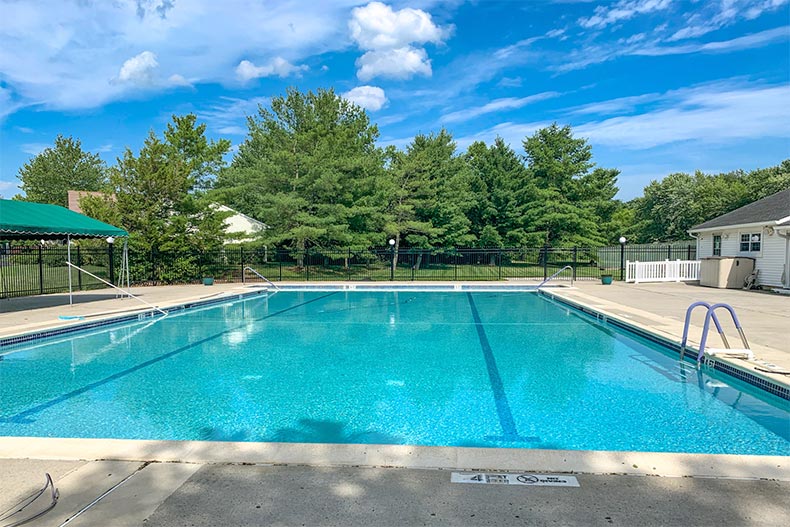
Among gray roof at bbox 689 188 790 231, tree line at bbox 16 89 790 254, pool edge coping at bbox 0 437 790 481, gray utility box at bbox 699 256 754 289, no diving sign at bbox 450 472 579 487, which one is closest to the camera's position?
no diving sign at bbox 450 472 579 487

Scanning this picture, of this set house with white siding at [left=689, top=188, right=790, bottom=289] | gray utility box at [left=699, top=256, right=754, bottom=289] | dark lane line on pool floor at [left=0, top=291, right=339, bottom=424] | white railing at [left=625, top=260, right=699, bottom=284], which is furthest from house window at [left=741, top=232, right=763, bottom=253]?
dark lane line on pool floor at [left=0, top=291, right=339, bottom=424]

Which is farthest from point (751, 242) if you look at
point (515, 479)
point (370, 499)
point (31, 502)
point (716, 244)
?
point (31, 502)

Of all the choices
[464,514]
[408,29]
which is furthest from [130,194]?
[464,514]

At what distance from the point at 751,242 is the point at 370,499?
1798 cm

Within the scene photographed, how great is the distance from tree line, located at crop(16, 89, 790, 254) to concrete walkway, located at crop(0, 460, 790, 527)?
1608cm

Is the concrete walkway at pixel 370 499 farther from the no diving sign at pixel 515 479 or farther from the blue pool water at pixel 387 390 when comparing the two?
the blue pool water at pixel 387 390

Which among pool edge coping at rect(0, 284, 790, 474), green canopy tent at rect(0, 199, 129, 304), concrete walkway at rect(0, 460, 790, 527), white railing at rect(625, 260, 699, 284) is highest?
green canopy tent at rect(0, 199, 129, 304)

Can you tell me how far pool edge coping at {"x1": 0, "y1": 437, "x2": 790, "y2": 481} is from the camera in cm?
285

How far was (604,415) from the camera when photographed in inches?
186

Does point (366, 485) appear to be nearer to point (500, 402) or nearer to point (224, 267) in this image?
point (500, 402)

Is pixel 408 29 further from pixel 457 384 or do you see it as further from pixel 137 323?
pixel 457 384

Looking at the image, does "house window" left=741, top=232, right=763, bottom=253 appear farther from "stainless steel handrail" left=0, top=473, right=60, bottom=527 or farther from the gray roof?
"stainless steel handrail" left=0, top=473, right=60, bottom=527

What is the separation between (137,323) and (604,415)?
32.0ft

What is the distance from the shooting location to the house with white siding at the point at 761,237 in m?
13.7
